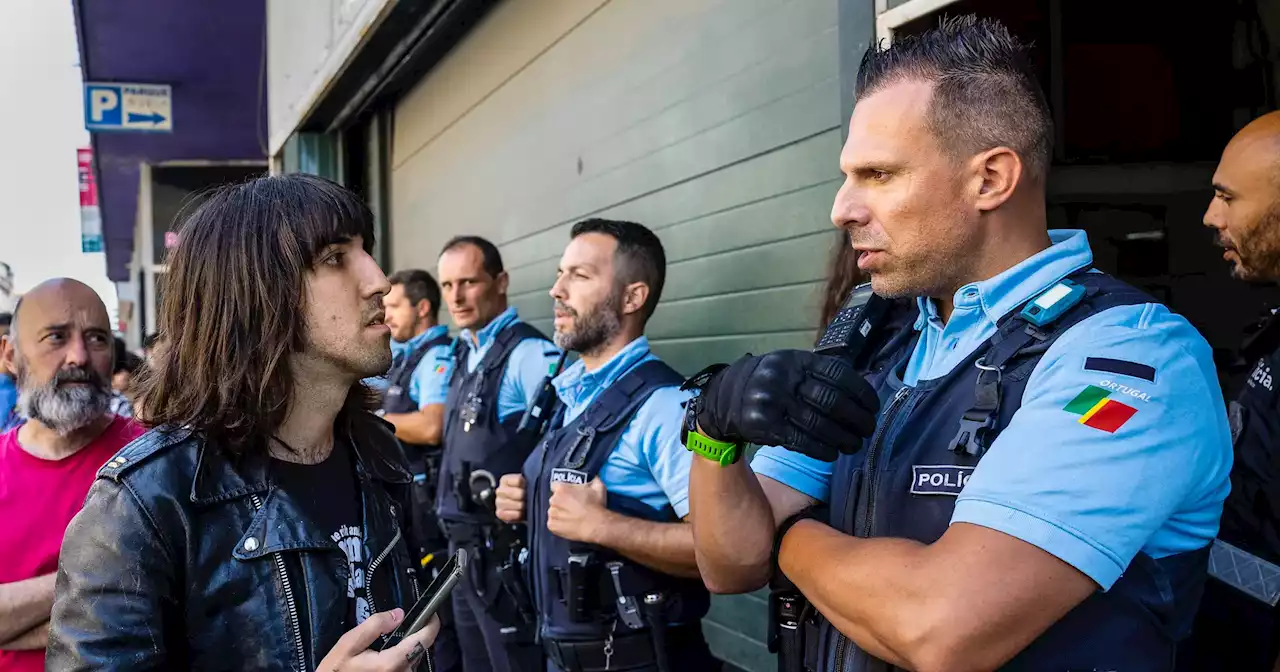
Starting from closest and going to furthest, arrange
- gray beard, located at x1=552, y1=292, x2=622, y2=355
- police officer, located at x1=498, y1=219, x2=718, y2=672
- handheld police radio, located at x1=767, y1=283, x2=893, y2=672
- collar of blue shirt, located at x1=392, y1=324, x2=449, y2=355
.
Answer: handheld police radio, located at x1=767, y1=283, x2=893, y2=672 → police officer, located at x1=498, y1=219, x2=718, y2=672 → gray beard, located at x1=552, y1=292, x2=622, y2=355 → collar of blue shirt, located at x1=392, y1=324, x2=449, y2=355

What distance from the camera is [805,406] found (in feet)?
5.02

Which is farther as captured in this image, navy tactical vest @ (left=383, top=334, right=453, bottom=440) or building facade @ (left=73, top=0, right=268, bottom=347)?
building facade @ (left=73, top=0, right=268, bottom=347)

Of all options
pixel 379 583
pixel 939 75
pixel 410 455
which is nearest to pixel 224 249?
pixel 379 583

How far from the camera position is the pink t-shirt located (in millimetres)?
2561

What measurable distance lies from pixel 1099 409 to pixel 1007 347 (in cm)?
19

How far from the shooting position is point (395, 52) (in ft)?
24.0

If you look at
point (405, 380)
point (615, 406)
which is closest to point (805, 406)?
point (615, 406)

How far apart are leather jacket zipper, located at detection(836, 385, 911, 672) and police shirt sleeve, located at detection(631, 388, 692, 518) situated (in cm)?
137

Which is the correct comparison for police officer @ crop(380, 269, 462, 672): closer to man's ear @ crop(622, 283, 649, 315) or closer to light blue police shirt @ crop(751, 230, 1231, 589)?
man's ear @ crop(622, 283, 649, 315)

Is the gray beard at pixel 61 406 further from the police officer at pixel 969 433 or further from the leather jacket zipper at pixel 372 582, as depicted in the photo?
the police officer at pixel 969 433

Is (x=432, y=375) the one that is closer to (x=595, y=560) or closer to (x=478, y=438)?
(x=478, y=438)

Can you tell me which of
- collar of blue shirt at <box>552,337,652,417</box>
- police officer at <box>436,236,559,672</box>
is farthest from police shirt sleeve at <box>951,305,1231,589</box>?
police officer at <box>436,236,559,672</box>

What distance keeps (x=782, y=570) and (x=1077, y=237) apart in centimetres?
76

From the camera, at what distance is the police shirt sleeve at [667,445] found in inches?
123
